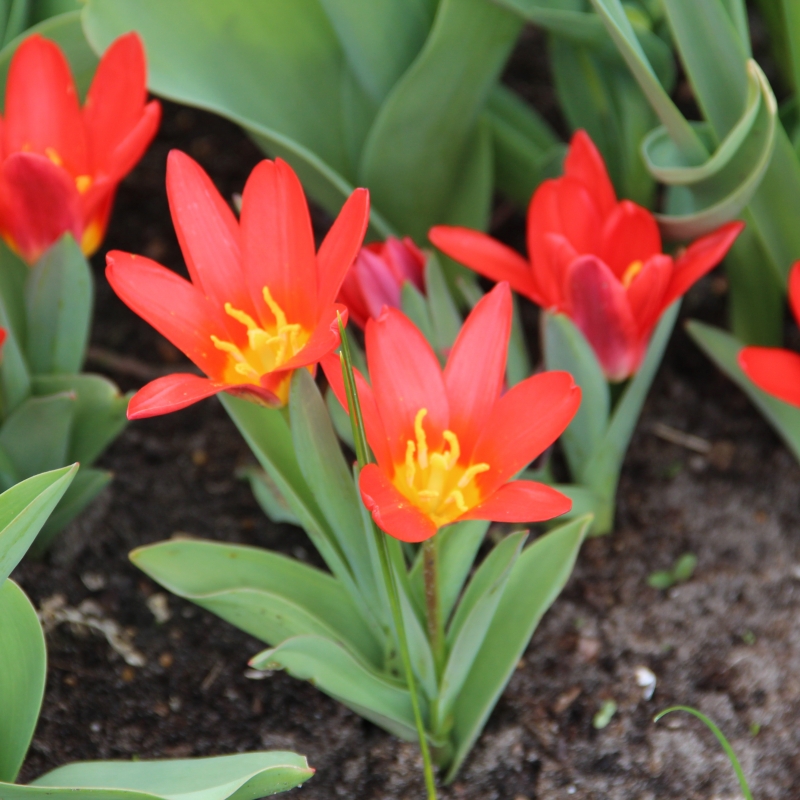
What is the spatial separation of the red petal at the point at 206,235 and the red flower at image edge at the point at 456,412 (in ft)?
0.44

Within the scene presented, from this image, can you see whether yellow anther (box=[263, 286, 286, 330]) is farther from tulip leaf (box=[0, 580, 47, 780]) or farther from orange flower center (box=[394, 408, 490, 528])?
tulip leaf (box=[0, 580, 47, 780])

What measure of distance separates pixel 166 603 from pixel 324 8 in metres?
0.71

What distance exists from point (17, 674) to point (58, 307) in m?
0.40

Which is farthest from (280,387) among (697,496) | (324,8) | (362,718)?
(697,496)

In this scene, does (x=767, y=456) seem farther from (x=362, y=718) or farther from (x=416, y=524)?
(x=416, y=524)

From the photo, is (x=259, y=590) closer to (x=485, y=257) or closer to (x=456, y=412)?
(x=456, y=412)

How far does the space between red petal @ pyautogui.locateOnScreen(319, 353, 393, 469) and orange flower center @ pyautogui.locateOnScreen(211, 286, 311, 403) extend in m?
0.07

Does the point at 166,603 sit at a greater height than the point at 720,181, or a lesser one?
lesser

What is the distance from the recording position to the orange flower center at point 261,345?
2.47 feet

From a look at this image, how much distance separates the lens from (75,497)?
1.05m

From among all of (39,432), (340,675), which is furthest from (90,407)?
(340,675)

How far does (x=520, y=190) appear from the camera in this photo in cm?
140

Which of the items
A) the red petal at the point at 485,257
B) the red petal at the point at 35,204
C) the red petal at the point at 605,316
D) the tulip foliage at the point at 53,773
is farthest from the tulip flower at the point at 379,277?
the tulip foliage at the point at 53,773

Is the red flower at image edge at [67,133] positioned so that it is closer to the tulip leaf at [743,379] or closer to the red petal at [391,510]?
the red petal at [391,510]
